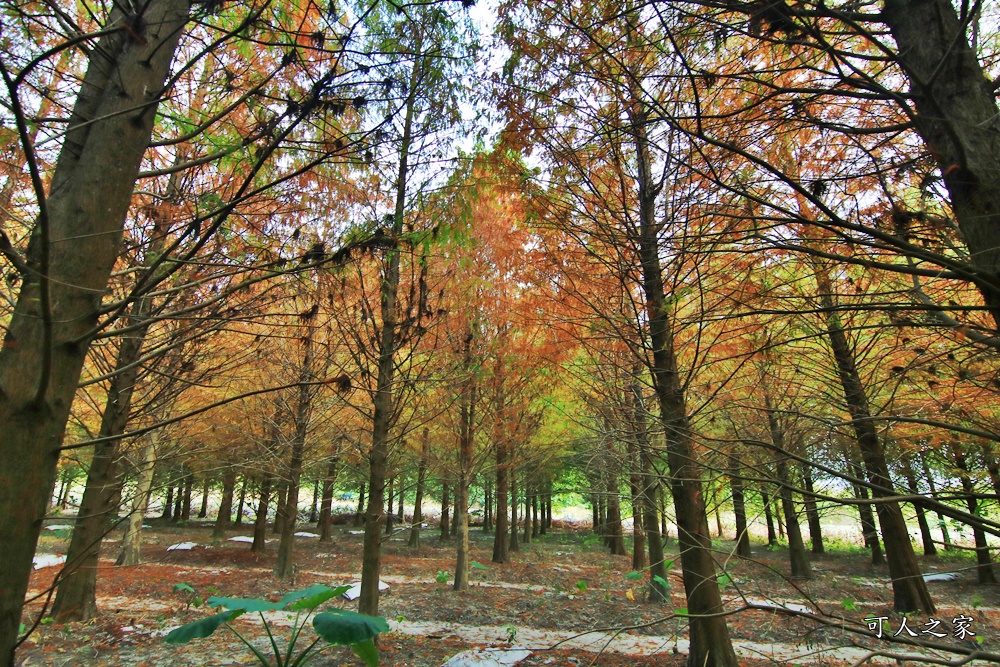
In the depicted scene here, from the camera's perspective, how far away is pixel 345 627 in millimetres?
3344

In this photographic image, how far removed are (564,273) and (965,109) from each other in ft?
10.5

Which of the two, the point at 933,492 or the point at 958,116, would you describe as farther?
the point at 958,116

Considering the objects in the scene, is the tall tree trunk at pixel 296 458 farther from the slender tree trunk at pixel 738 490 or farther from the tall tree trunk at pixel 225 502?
the slender tree trunk at pixel 738 490

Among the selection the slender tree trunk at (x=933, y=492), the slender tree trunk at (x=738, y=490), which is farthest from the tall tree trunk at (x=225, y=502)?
the slender tree trunk at (x=933, y=492)

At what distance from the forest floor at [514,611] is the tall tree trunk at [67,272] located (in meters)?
1.71

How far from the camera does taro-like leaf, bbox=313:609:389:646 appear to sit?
3.23m

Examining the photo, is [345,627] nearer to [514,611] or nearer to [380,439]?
[380,439]

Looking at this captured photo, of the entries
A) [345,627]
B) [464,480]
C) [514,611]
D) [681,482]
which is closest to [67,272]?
[345,627]

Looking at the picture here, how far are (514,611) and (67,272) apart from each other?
346 inches

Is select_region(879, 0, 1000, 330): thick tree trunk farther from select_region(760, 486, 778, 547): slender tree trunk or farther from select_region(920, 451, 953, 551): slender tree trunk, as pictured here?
select_region(760, 486, 778, 547): slender tree trunk

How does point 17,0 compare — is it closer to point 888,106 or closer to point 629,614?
point 888,106

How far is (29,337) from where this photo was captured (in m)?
1.65

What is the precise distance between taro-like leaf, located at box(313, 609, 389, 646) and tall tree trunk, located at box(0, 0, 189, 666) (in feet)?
6.66

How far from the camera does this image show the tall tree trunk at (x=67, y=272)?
4.99 feet
